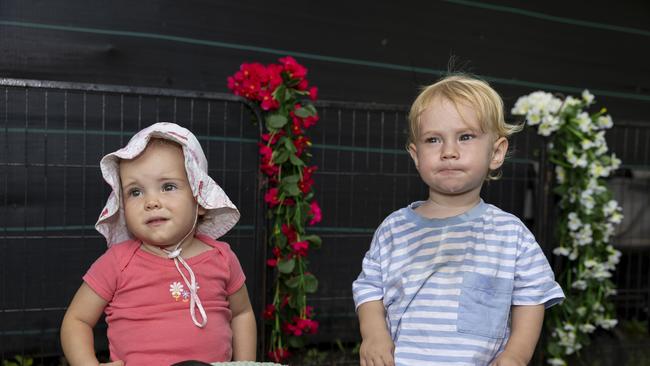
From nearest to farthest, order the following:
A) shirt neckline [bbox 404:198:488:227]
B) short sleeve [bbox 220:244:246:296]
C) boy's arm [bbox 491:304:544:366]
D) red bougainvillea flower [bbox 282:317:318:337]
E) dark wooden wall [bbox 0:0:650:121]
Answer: boy's arm [bbox 491:304:544:366]
shirt neckline [bbox 404:198:488:227]
short sleeve [bbox 220:244:246:296]
red bougainvillea flower [bbox 282:317:318:337]
dark wooden wall [bbox 0:0:650:121]

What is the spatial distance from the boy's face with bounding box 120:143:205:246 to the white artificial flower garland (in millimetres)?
2307

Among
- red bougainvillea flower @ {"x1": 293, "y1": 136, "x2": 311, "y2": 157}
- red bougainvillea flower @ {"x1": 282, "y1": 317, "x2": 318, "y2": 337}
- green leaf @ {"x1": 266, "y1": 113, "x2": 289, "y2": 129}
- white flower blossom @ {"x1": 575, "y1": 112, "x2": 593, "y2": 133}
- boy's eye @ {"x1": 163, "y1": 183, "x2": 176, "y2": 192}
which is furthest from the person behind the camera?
white flower blossom @ {"x1": 575, "y1": 112, "x2": 593, "y2": 133}

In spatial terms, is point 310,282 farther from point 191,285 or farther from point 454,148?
point 454,148

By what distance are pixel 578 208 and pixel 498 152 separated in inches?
81.3

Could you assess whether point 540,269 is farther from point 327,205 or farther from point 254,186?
point 327,205

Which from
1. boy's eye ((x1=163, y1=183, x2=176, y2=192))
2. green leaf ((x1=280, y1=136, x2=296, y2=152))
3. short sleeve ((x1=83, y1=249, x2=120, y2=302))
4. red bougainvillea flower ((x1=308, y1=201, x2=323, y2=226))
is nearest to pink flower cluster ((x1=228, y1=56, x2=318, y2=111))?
green leaf ((x1=280, y1=136, x2=296, y2=152))

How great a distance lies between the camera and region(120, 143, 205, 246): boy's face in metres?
1.78

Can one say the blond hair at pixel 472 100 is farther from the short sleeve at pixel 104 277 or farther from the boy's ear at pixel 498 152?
the short sleeve at pixel 104 277

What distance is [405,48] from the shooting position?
405 centimetres

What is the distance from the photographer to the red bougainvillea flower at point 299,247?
3.07 meters

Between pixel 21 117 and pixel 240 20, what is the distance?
1220 millimetres

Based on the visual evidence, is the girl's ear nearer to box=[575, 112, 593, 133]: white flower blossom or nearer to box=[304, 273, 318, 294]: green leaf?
box=[304, 273, 318, 294]: green leaf

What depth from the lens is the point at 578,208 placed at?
360 cm

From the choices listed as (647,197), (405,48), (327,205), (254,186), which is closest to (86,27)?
(254,186)
